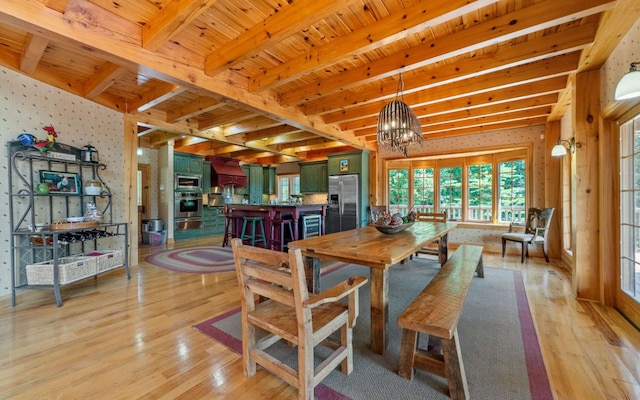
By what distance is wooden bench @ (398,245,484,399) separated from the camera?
1.35m

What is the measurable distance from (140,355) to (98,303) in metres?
1.36

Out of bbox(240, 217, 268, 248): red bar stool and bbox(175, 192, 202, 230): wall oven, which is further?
bbox(175, 192, 202, 230): wall oven

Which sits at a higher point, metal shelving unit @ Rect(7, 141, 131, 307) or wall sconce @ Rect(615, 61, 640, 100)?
wall sconce @ Rect(615, 61, 640, 100)

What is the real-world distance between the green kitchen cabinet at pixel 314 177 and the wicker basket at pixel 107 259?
5.08 metres

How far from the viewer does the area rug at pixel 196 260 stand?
13.0 feet

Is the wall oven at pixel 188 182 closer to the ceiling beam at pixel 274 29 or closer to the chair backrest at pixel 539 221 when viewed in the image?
the ceiling beam at pixel 274 29

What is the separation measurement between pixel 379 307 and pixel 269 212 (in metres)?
3.24

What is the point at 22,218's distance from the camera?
9.11ft

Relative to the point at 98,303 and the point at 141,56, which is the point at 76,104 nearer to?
the point at 141,56

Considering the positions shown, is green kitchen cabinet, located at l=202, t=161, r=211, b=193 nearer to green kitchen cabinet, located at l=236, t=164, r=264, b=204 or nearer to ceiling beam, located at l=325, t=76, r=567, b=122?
green kitchen cabinet, located at l=236, t=164, r=264, b=204

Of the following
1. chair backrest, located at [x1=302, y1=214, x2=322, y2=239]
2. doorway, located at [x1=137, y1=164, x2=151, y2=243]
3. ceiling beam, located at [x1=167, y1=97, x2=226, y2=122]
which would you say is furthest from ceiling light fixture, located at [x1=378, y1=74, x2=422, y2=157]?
doorway, located at [x1=137, y1=164, x2=151, y2=243]

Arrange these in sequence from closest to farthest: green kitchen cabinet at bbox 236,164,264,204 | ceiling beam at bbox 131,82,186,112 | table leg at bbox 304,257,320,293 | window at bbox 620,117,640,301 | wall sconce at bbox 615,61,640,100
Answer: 1. wall sconce at bbox 615,61,640,100
2. table leg at bbox 304,257,320,293
3. window at bbox 620,117,640,301
4. ceiling beam at bbox 131,82,186,112
5. green kitchen cabinet at bbox 236,164,264,204

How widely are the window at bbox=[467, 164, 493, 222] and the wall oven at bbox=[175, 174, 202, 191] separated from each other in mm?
6786

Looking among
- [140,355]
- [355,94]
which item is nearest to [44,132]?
[140,355]
